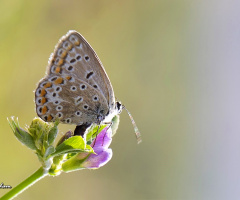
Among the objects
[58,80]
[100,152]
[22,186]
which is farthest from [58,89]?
[22,186]

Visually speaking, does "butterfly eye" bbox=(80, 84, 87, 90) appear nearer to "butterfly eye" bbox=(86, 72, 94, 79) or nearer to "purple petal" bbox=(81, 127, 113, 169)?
"butterfly eye" bbox=(86, 72, 94, 79)

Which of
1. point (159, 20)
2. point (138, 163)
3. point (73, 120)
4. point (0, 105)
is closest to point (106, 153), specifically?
point (73, 120)

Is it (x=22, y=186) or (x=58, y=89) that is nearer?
(x=22, y=186)

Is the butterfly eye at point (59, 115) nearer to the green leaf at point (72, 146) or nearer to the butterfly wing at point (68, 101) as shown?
the butterfly wing at point (68, 101)

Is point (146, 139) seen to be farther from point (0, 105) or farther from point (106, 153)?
point (106, 153)

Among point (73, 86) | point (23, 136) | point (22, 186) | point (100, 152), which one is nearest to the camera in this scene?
point (22, 186)

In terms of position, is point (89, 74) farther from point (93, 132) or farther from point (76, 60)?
point (93, 132)

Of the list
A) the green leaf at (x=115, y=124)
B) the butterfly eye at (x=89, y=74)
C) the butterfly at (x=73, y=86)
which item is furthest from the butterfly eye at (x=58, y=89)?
the green leaf at (x=115, y=124)
